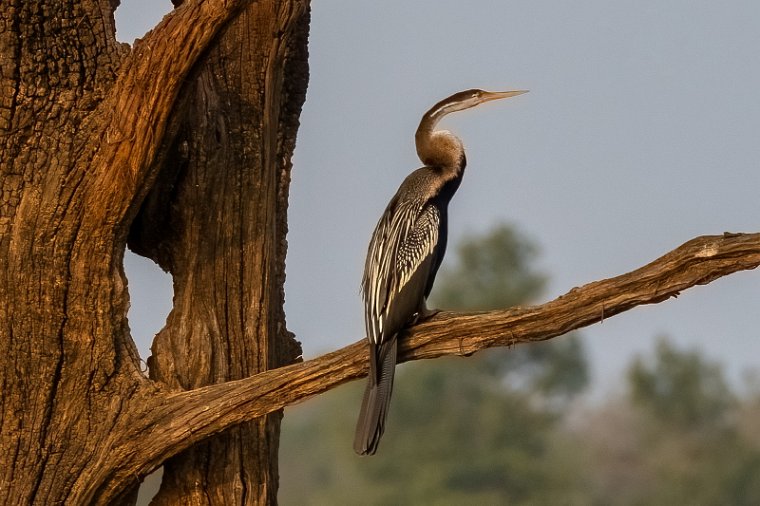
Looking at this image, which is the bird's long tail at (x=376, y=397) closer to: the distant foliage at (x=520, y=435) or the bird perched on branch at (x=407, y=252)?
the bird perched on branch at (x=407, y=252)


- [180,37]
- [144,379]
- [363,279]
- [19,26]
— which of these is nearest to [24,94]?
[19,26]

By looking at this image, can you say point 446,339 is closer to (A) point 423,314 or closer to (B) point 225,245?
(A) point 423,314

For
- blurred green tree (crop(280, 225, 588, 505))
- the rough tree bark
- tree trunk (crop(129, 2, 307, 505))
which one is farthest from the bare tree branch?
blurred green tree (crop(280, 225, 588, 505))

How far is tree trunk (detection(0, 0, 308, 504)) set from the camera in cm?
529

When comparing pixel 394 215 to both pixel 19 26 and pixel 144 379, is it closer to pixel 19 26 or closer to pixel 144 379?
pixel 144 379

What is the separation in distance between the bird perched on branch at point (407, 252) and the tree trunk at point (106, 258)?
52cm

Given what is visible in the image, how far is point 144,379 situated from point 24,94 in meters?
1.11

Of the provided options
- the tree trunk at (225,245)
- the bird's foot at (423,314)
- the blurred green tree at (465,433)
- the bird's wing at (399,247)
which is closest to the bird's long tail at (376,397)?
the bird's foot at (423,314)

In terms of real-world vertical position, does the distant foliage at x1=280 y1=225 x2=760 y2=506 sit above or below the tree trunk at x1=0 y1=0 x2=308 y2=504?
above

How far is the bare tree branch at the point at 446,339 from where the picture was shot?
4.83m

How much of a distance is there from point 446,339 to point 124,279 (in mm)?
1236

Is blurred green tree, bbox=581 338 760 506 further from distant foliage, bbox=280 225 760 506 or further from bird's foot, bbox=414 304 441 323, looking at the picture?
bird's foot, bbox=414 304 441 323

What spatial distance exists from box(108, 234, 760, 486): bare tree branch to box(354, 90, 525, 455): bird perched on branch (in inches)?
3.9

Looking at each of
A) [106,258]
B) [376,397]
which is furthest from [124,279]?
[376,397]
